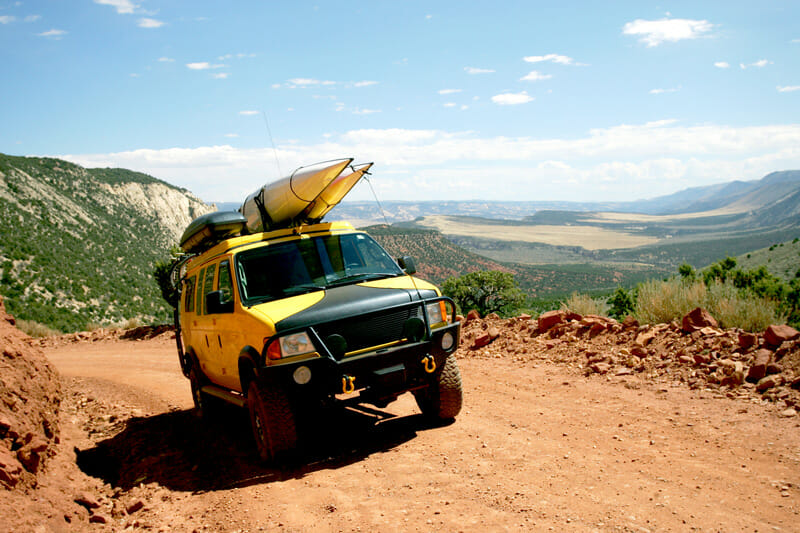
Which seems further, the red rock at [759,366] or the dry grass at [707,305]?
the dry grass at [707,305]

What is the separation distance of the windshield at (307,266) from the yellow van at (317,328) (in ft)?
0.04

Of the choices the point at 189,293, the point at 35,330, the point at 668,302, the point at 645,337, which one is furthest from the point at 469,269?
the point at 189,293

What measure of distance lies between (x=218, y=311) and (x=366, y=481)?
2438mm

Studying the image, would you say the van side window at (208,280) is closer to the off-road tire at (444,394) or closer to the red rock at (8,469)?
the red rock at (8,469)

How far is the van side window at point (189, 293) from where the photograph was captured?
8.64 m

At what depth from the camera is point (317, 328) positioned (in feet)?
18.7

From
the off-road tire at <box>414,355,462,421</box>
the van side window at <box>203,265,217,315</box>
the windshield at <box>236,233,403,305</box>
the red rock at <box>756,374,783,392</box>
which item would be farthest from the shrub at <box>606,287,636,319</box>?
the van side window at <box>203,265,217,315</box>

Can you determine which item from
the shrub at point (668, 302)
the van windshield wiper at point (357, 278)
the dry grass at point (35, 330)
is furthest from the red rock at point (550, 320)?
the dry grass at point (35, 330)

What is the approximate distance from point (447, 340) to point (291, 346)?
1715 millimetres

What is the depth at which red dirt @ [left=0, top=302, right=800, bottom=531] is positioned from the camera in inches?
175

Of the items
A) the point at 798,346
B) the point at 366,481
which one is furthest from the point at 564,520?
the point at 798,346

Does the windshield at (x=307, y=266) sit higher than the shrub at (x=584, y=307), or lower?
higher

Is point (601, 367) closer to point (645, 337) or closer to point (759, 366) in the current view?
point (645, 337)

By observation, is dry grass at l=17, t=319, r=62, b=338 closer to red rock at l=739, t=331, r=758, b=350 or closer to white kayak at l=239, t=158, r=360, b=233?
white kayak at l=239, t=158, r=360, b=233
